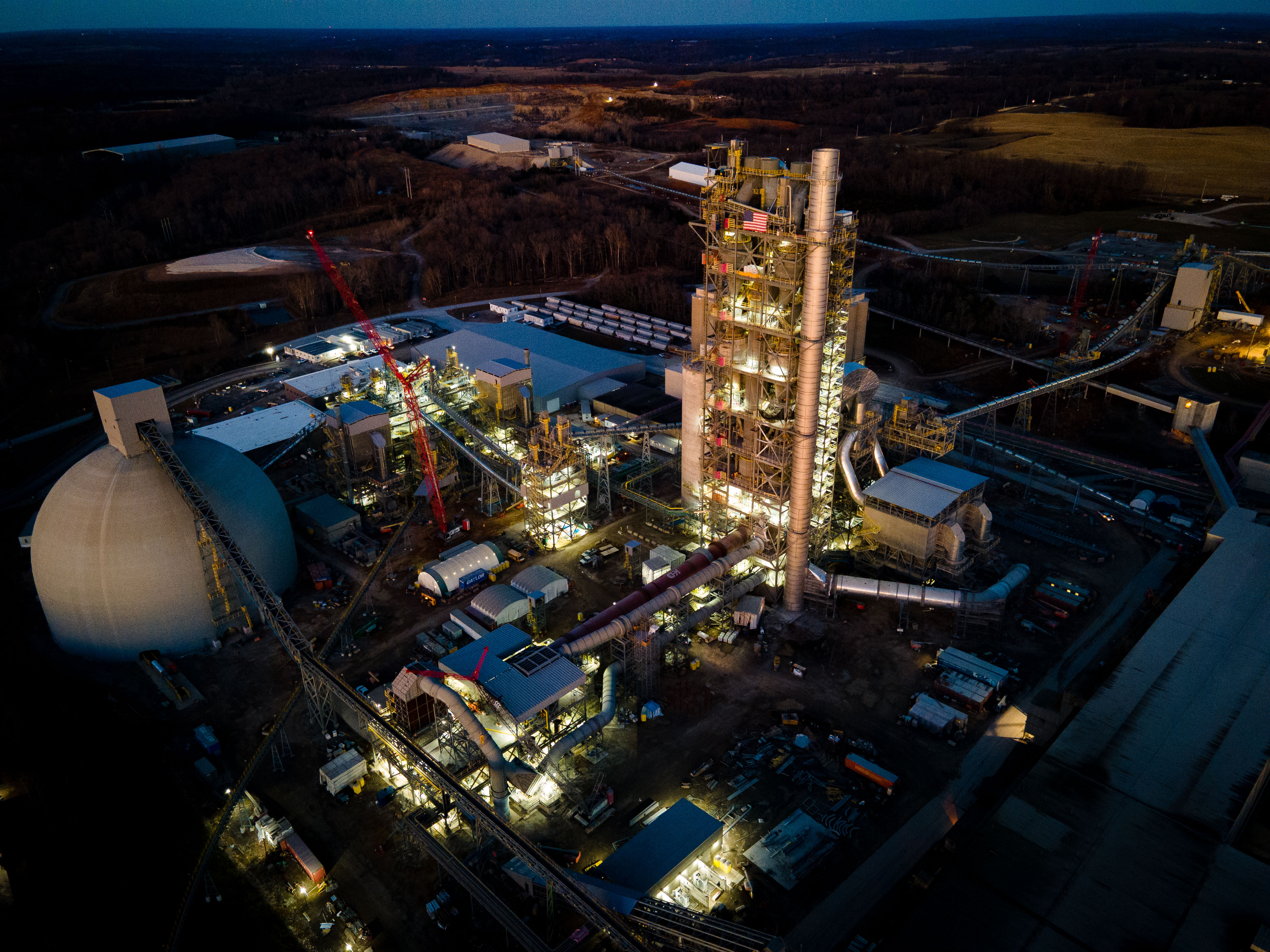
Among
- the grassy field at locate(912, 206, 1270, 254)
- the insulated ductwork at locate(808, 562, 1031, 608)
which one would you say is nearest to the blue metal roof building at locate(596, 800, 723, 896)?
the insulated ductwork at locate(808, 562, 1031, 608)

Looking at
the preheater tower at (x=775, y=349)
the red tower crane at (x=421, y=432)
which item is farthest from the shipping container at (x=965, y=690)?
the red tower crane at (x=421, y=432)

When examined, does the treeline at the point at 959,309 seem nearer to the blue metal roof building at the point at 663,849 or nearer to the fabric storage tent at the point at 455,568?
the fabric storage tent at the point at 455,568

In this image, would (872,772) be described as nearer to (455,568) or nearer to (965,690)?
(965,690)

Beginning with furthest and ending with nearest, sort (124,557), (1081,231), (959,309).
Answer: (1081,231) < (959,309) < (124,557)

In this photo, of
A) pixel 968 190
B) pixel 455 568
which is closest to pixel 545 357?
pixel 455 568

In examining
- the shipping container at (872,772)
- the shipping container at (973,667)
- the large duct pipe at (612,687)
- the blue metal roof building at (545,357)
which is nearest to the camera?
the shipping container at (872,772)
